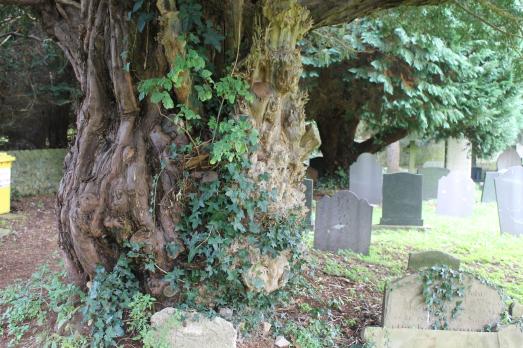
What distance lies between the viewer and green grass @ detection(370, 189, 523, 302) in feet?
22.9

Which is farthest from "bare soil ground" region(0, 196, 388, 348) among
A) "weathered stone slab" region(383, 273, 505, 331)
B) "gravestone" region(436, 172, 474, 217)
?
"gravestone" region(436, 172, 474, 217)

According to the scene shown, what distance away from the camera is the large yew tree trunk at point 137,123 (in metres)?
3.80

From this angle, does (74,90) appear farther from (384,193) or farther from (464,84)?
(464,84)

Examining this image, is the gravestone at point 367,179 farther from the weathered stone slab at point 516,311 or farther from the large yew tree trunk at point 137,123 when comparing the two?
the large yew tree trunk at point 137,123

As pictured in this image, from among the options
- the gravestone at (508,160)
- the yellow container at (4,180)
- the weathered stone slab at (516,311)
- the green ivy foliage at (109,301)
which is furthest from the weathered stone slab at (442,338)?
the gravestone at (508,160)

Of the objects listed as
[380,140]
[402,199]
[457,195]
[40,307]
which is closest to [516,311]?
[40,307]

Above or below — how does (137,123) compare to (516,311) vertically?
above

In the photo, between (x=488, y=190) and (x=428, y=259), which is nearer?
(x=428, y=259)

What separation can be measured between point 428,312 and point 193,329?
2022 millimetres

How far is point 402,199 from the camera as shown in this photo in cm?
981

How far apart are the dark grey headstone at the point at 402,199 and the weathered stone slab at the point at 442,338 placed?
18.7 ft

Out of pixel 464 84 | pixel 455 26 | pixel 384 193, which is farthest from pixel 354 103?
pixel 455 26

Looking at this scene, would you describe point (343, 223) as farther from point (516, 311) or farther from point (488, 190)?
point (488, 190)

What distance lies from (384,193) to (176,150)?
678 cm
